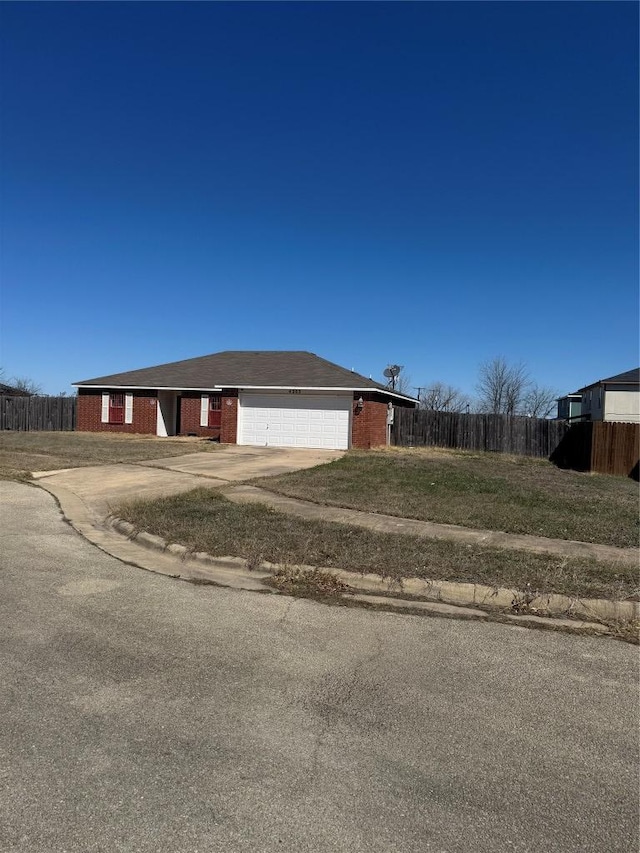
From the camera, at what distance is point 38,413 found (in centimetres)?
3403

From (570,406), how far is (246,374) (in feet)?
136

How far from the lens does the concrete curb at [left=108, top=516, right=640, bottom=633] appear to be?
17.7 feet

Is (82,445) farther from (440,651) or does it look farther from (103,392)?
(440,651)

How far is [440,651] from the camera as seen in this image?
15.0 feet

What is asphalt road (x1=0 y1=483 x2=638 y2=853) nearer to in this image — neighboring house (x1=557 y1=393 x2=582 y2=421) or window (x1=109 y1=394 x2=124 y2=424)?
window (x1=109 y1=394 x2=124 y2=424)

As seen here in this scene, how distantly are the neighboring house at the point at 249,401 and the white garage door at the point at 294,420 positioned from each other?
0.04m

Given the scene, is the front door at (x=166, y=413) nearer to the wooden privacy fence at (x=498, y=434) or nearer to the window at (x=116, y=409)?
the window at (x=116, y=409)

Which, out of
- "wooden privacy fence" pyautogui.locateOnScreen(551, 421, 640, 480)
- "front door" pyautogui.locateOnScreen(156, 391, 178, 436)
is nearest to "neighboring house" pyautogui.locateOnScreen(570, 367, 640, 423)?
"wooden privacy fence" pyautogui.locateOnScreen(551, 421, 640, 480)

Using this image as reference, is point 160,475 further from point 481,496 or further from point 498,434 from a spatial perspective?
point 498,434

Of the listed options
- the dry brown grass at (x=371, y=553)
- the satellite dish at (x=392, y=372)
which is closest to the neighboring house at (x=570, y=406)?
the satellite dish at (x=392, y=372)

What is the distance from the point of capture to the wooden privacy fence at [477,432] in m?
26.5

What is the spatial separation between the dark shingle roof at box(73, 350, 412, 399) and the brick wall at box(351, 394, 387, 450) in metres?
0.67

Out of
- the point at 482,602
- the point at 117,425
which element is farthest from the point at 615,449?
the point at 117,425

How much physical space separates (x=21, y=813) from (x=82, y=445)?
816 inches
